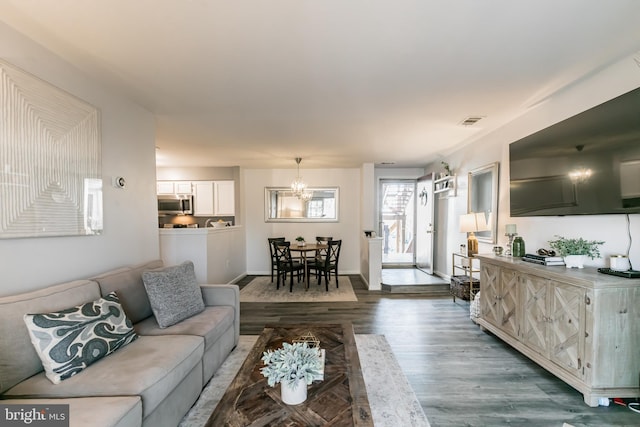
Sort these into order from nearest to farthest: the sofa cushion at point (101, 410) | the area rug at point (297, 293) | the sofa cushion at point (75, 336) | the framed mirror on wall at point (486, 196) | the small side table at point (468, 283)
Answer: the sofa cushion at point (101, 410) → the sofa cushion at point (75, 336) → the framed mirror on wall at point (486, 196) → the small side table at point (468, 283) → the area rug at point (297, 293)

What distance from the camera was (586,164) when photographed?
2191 millimetres

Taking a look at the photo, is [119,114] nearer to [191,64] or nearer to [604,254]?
[191,64]

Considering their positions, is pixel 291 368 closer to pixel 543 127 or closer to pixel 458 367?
pixel 458 367

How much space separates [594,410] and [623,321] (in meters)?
0.68

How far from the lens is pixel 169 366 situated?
5.20ft

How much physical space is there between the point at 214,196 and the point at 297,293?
3188 mm

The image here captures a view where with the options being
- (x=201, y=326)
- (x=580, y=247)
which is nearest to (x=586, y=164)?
(x=580, y=247)

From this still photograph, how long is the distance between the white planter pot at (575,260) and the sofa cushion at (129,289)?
375 cm

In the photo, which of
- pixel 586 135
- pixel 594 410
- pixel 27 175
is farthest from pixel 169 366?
pixel 586 135

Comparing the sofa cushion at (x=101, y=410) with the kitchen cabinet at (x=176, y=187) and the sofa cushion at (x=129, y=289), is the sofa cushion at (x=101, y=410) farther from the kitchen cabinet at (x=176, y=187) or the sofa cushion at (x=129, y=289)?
the kitchen cabinet at (x=176, y=187)

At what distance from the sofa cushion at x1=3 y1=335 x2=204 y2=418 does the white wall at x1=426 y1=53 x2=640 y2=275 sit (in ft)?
11.1

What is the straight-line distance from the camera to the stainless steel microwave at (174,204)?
6113 millimetres

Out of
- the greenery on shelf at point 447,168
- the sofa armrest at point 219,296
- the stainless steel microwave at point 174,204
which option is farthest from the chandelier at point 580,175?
the stainless steel microwave at point 174,204

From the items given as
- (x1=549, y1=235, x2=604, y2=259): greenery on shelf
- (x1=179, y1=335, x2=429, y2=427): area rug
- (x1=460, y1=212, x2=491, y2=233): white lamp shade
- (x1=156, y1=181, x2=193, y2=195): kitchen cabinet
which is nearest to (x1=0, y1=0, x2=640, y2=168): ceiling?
(x1=460, y1=212, x2=491, y2=233): white lamp shade
